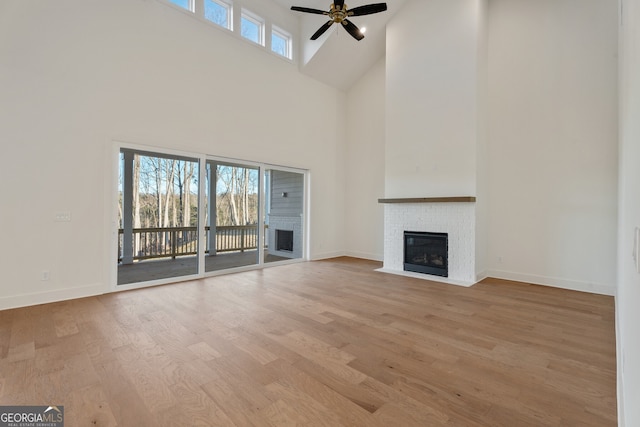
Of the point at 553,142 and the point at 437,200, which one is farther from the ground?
the point at 553,142

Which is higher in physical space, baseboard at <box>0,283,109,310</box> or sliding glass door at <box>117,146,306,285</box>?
sliding glass door at <box>117,146,306,285</box>

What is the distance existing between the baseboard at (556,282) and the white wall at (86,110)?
5336mm

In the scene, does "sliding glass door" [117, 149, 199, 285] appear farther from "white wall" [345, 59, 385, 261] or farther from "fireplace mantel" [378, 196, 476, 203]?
"white wall" [345, 59, 385, 261]

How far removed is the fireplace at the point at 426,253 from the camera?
514 cm

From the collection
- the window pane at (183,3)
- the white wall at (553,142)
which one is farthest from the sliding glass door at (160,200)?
the white wall at (553,142)

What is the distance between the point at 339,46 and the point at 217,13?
99.4 inches

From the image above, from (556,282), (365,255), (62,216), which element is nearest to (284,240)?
(365,255)

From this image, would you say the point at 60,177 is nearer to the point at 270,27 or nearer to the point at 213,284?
the point at 213,284

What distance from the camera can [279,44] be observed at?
254 inches

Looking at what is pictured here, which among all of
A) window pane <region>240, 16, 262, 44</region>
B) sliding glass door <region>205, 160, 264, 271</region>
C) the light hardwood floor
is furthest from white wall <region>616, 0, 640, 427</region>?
window pane <region>240, 16, 262, 44</region>

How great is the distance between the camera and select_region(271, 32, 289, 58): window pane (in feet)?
20.7

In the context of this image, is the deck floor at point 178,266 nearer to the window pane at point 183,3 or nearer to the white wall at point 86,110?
the white wall at point 86,110

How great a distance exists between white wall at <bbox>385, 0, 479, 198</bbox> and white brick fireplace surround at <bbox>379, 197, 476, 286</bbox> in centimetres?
22

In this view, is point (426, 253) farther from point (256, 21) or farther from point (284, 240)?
point (256, 21)
